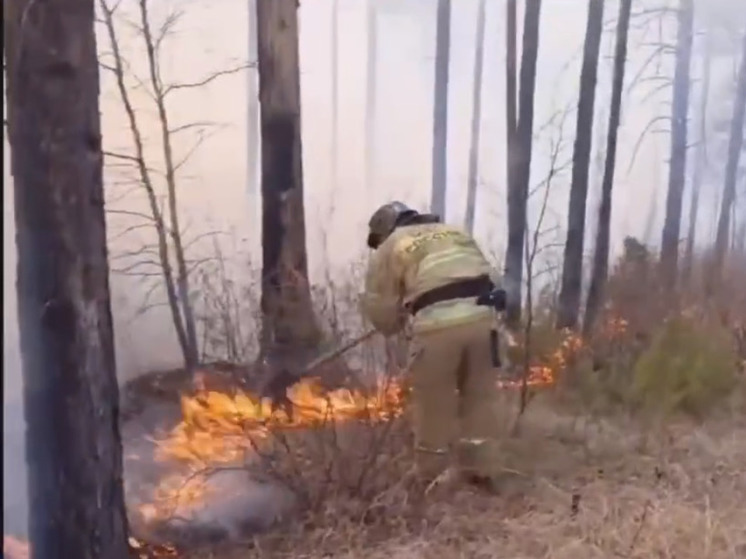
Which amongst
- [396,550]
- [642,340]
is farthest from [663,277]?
[396,550]

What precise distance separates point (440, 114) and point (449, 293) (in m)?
1.47

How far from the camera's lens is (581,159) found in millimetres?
6348

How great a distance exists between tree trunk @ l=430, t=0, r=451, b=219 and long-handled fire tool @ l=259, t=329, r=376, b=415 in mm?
1183

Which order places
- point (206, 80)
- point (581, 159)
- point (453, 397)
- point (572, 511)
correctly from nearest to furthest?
point (572, 511) < point (453, 397) < point (206, 80) < point (581, 159)

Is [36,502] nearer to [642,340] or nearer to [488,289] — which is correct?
[488,289]

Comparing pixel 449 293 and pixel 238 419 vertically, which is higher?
pixel 449 293

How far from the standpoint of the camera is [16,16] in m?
3.34

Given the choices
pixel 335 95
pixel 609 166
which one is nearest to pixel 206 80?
pixel 335 95

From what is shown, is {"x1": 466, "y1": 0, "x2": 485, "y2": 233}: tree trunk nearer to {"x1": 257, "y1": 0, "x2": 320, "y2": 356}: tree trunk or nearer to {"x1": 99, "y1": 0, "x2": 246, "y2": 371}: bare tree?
{"x1": 257, "y1": 0, "x2": 320, "y2": 356}: tree trunk

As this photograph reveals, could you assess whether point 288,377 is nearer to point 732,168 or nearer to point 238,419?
point 238,419

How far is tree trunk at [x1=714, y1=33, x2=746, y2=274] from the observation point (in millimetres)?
6727

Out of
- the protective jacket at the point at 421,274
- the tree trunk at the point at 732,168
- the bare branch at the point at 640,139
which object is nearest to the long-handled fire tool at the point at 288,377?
the protective jacket at the point at 421,274

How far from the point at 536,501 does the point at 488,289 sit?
0.94 meters

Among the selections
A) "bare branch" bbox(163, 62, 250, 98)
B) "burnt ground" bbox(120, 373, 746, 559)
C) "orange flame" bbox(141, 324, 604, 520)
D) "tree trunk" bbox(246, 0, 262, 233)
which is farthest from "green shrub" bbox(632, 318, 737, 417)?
"bare branch" bbox(163, 62, 250, 98)
